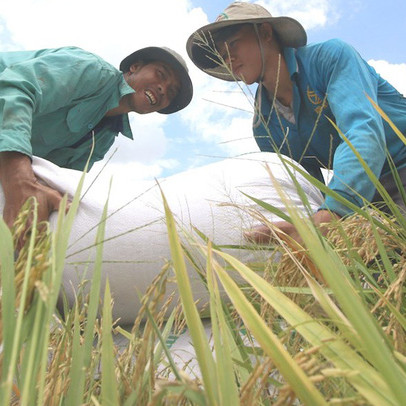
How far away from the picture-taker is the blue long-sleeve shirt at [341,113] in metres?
1.04

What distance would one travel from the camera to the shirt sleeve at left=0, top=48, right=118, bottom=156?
1.06 metres

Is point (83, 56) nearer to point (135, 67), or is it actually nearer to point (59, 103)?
point (59, 103)

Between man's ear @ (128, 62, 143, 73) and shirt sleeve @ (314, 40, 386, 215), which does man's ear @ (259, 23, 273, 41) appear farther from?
man's ear @ (128, 62, 143, 73)

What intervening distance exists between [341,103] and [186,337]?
78 cm

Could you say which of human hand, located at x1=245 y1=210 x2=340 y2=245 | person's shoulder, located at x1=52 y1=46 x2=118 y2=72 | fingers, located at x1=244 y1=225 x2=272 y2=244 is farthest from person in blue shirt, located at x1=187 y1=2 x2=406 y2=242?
fingers, located at x1=244 y1=225 x2=272 y2=244

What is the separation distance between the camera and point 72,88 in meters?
1.42

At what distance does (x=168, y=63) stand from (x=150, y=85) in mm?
134

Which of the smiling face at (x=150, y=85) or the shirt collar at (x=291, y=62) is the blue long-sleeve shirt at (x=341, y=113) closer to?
the shirt collar at (x=291, y=62)

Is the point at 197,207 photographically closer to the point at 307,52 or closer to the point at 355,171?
the point at 355,171

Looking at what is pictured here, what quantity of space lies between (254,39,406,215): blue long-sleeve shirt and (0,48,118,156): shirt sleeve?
59cm

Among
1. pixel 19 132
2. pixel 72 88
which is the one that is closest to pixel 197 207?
pixel 19 132

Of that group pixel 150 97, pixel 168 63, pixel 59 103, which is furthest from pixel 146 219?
pixel 168 63

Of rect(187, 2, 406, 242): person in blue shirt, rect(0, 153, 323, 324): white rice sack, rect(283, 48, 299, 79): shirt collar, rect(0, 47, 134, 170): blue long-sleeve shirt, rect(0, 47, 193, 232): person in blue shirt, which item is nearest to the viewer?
rect(0, 153, 323, 324): white rice sack

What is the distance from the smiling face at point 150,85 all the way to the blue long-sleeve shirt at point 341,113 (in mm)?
503
